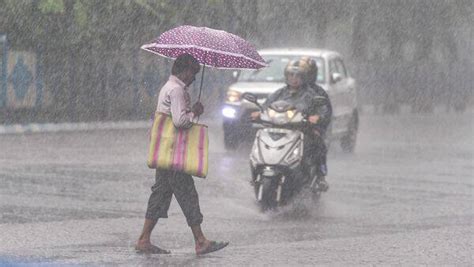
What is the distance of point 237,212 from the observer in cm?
1374

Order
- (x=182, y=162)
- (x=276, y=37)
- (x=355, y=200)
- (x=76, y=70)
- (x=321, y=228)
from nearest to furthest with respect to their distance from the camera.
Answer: (x=182, y=162)
(x=321, y=228)
(x=355, y=200)
(x=76, y=70)
(x=276, y=37)

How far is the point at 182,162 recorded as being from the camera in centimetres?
1040

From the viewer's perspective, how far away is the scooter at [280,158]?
1387 centimetres

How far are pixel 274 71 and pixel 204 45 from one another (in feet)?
42.5

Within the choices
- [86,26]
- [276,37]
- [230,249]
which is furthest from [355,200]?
[276,37]

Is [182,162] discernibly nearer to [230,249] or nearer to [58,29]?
[230,249]

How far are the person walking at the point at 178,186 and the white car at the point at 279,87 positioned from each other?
11690mm

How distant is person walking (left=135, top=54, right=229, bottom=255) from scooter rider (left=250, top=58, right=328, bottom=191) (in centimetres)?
389

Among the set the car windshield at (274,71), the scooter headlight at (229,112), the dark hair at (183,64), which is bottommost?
the scooter headlight at (229,112)

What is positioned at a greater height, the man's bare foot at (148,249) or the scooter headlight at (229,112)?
the scooter headlight at (229,112)

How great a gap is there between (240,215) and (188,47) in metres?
3.38

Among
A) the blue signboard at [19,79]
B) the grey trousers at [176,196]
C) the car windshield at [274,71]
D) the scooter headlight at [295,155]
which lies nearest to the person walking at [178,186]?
the grey trousers at [176,196]

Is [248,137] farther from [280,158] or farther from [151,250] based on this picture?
[151,250]

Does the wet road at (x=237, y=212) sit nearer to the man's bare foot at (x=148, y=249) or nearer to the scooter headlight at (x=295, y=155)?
the man's bare foot at (x=148, y=249)
